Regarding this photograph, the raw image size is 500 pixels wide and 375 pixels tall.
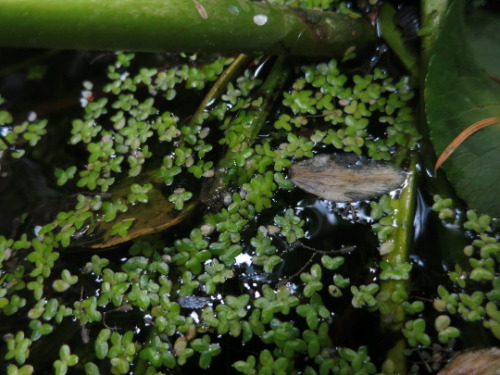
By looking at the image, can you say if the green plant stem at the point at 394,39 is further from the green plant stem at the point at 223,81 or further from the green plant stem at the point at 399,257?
the green plant stem at the point at 223,81

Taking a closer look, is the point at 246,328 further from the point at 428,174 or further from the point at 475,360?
the point at 428,174

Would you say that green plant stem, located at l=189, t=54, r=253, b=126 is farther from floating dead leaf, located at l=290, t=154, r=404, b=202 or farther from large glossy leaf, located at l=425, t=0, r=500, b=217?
large glossy leaf, located at l=425, t=0, r=500, b=217

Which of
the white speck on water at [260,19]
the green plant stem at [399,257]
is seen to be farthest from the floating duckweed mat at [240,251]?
the white speck on water at [260,19]

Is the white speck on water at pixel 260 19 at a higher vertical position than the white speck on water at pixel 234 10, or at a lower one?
lower

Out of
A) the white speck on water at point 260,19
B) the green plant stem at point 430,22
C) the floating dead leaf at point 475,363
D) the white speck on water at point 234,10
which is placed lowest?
the floating dead leaf at point 475,363

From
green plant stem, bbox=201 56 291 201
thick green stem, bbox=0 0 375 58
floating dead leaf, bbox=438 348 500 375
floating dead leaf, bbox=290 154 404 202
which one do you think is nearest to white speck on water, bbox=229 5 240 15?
thick green stem, bbox=0 0 375 58

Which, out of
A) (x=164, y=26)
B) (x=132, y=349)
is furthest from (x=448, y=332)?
(x=164, y=26)
